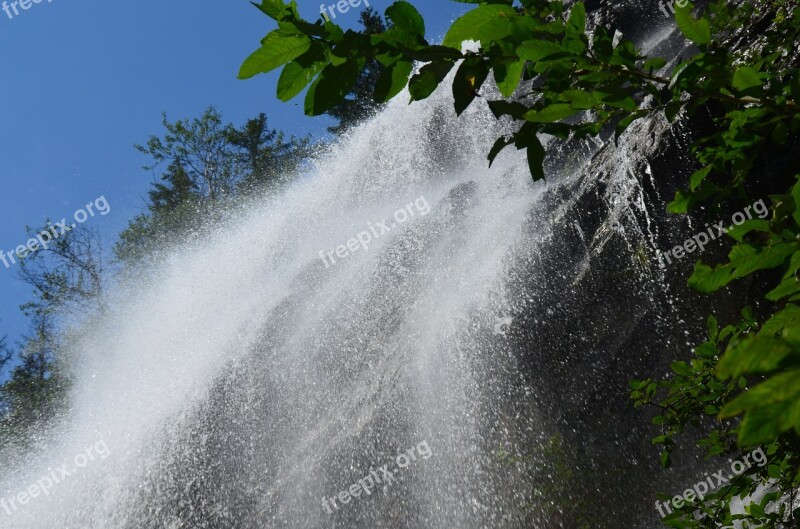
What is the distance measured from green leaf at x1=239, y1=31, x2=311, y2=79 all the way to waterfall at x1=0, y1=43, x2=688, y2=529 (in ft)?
22.6

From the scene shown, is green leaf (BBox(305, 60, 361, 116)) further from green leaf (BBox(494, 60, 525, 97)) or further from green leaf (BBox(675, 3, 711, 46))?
green leaf (BBox(675, 3, 711, 46))

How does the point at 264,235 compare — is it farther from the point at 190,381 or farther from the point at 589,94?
the point at 589,94

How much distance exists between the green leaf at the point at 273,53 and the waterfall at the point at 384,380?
6.88 metres

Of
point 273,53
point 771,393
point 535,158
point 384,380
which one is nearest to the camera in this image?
point 771,393

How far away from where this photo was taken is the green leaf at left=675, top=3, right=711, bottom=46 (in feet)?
3.60

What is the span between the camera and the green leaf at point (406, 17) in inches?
38.0

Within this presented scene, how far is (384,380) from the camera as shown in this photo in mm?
8609

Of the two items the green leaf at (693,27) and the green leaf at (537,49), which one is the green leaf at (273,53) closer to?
the green leaf at (537,49)

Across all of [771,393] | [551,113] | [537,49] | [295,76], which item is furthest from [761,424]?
[295,76]

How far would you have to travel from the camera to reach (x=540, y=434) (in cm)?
704

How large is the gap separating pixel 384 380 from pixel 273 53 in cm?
799

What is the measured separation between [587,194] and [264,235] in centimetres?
1348

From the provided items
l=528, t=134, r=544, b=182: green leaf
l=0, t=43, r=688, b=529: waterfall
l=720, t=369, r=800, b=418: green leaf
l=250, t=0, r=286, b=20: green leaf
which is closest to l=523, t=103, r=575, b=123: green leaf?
l=528, t=134, r=544, b=182: green leaf

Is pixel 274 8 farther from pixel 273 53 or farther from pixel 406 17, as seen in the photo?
pixel 406 17
